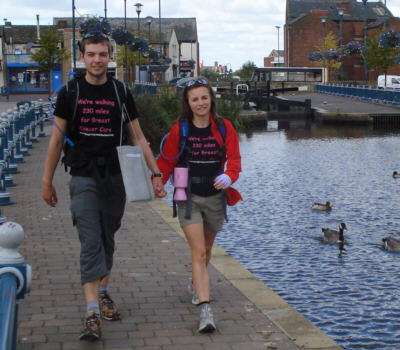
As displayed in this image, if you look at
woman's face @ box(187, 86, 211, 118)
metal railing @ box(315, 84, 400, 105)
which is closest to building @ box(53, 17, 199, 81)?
metal railing @ box(315, 84, 400, 105)

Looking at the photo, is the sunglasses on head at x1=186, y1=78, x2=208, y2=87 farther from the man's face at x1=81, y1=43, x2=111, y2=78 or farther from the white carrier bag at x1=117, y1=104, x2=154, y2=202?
the man's face at x1=81, y1=43, x2=111, y2=78

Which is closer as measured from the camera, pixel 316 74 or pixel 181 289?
pixel 181 289

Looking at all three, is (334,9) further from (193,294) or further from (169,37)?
(193,294)

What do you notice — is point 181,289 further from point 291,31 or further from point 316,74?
point 291,31

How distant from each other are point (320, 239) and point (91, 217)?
6.34 meters

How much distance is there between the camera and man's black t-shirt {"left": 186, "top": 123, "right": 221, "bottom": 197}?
5.42 m

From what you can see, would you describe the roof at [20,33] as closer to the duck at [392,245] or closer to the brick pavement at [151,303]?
the duck at [392,245]

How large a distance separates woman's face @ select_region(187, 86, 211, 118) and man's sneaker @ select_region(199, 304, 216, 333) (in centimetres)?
139

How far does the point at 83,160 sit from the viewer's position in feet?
16.7

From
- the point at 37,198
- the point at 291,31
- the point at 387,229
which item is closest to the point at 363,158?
the point at 387,229

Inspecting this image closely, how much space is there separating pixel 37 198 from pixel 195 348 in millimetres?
7471

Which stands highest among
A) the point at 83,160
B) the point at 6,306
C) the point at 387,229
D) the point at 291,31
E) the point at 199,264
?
the point at 291,31

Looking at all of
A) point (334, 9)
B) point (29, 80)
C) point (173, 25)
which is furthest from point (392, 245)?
point (173, 25)

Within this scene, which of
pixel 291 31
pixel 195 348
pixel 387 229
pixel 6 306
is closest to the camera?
pixel 6 306
